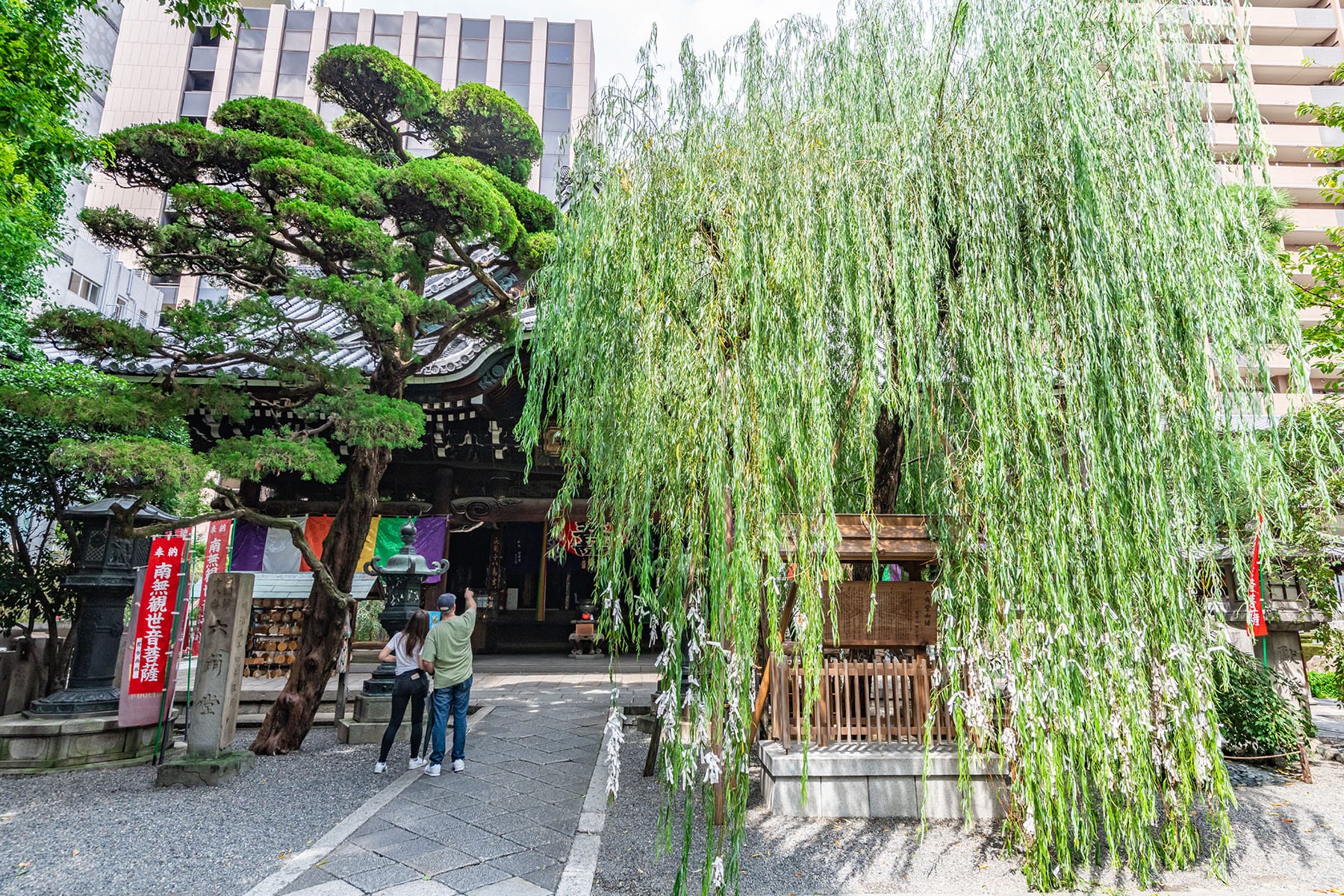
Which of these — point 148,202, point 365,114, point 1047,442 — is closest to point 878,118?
point 1047,442

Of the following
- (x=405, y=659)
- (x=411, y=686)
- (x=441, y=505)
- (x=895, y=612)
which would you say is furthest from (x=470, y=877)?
(x=441, y=505)

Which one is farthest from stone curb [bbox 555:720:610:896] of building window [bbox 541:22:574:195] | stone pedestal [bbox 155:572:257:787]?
building window [bbox 541:22:574:195]

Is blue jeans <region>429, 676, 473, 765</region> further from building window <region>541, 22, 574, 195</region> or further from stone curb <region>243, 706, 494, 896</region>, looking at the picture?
building window <region>541, 22, 574, 195</region>

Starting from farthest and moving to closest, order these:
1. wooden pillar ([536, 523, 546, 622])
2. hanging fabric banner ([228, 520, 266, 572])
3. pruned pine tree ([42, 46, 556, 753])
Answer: wooden pillar ([536, 523, 546, 622]) < hanging fabric banner ([228, 520, 266, 572]) < pruned pine tree ([42, 46, 556, 753])

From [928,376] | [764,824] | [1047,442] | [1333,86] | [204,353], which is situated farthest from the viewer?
[1333,86]

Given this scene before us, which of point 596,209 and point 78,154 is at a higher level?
point 78,154

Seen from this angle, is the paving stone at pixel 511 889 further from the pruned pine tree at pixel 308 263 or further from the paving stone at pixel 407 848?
the pruned pine tree at pixel 308 263

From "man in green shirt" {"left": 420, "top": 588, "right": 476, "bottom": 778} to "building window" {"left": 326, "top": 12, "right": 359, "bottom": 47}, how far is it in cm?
3743

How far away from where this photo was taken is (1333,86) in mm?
27484

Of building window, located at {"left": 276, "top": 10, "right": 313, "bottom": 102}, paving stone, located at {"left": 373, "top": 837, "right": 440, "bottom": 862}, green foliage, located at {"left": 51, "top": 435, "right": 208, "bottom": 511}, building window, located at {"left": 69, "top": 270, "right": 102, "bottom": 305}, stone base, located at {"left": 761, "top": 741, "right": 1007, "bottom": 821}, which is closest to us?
paving stone, located at {"left": 373, "top": 837, "right": 440, "bottom": 862}

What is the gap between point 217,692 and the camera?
5.78 meters

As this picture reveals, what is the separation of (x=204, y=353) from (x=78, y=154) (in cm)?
261

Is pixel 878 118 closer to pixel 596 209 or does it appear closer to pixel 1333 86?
pixel 596 209

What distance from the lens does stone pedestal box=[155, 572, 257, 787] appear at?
5.56 metres
